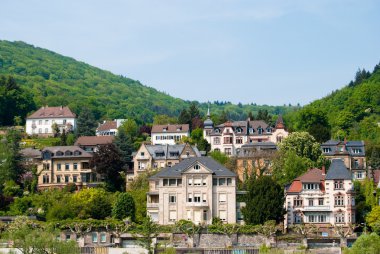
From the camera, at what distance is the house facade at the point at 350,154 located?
309ft

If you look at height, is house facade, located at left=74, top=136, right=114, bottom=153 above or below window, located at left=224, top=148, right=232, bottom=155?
above

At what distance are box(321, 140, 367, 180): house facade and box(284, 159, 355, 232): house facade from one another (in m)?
13.1

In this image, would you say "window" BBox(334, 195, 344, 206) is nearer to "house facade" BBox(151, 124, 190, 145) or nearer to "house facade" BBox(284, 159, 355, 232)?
"house facade" BBox(284, 159, 355, 232)

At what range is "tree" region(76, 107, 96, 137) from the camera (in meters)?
124

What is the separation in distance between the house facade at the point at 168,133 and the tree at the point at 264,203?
37.6 metres

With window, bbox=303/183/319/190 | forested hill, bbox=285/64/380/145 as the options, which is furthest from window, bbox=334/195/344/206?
forested hill, bbox=285/64/380/145

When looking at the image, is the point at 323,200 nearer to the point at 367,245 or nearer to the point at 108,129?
the point at 367,245

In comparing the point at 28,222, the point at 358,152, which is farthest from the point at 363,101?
the point at 28,222

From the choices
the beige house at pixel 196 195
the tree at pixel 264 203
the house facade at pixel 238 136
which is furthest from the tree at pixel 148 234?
the house facade at pixel 238 136

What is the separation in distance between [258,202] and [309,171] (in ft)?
28.6

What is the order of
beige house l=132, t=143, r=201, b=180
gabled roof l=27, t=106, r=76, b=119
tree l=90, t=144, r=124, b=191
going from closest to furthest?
1. tree l=90, t=144, r=124, b=191
2. beige house l=132, t=143, r=201, b=180
3. gabled roof l=27, t=106, r=76, b=119

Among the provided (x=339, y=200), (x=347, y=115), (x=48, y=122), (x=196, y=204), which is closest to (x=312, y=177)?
(x=339, y=200)

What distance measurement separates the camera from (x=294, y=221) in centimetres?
8094

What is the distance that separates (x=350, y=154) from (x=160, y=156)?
20.4 metres
